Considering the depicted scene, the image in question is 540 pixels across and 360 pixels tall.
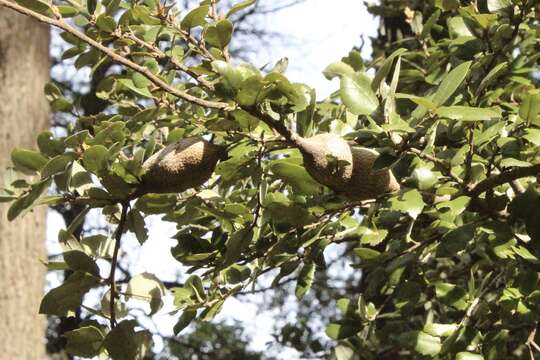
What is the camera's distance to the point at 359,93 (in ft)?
2.99

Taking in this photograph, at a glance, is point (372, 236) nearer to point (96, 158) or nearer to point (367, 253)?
point (367, 253)

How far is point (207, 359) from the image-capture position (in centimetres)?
345

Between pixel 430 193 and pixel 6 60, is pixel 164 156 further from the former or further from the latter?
pixel 6 60

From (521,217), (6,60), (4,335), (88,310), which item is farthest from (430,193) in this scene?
(6,60)

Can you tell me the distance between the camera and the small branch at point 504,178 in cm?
101

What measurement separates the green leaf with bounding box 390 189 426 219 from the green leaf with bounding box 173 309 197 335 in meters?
0.40

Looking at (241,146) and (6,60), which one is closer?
(241,146)

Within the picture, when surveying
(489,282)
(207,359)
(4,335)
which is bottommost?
(207,359)

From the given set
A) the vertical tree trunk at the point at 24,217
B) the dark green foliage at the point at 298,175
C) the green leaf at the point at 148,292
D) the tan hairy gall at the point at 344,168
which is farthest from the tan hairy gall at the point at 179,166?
the vertical tree trunk at the point at 24,217

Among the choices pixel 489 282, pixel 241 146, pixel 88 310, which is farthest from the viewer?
pixel 489 282

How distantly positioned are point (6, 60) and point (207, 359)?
1.56 meters

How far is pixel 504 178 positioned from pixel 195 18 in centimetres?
47

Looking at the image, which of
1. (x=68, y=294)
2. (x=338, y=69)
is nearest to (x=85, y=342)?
(x=68, y=294)

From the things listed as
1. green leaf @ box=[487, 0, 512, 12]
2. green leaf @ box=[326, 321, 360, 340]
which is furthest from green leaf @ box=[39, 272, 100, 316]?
green leaf @ box=[487, 0, 512, 12]
